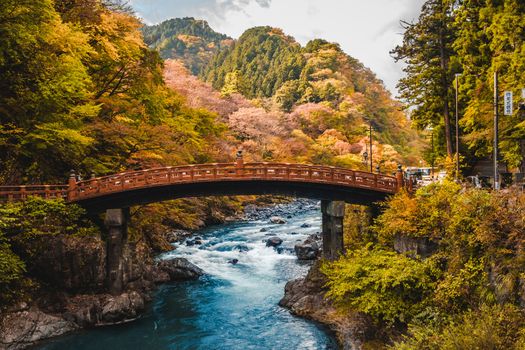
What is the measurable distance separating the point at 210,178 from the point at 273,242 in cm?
1308

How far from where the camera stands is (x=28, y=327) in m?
17.6

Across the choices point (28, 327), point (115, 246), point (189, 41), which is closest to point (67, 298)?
point (28, 327)

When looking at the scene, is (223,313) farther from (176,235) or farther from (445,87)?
(445,87)

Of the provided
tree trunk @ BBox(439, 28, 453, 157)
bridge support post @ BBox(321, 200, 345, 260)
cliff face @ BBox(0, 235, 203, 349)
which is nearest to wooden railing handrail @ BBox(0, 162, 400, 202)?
bridge support post @ BBox(321, 200, 345, 260)

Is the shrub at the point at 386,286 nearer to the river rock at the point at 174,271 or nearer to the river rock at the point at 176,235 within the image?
the river rock at the point at 174,271

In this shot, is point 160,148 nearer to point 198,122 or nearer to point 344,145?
point 198,122

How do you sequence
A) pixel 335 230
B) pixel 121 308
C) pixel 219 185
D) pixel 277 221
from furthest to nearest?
pixel 277 221 → pixel 219 185 → pixel 335 230 → pixel 121 308

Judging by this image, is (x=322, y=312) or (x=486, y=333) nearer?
(x=486, y=333)

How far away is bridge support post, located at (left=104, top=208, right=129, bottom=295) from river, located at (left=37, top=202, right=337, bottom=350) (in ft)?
7.84

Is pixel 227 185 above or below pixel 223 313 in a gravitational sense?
above

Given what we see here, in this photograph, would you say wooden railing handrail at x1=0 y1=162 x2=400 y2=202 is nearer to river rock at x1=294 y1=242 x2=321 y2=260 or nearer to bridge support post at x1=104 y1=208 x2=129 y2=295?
bridge support post at x1=104 y1=208 x2=129 y2=295

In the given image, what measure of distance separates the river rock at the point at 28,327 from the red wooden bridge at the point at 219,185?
5993mm

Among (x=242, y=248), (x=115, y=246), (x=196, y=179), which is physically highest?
(x=196, y=179)

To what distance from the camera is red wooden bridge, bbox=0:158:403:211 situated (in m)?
22.3
